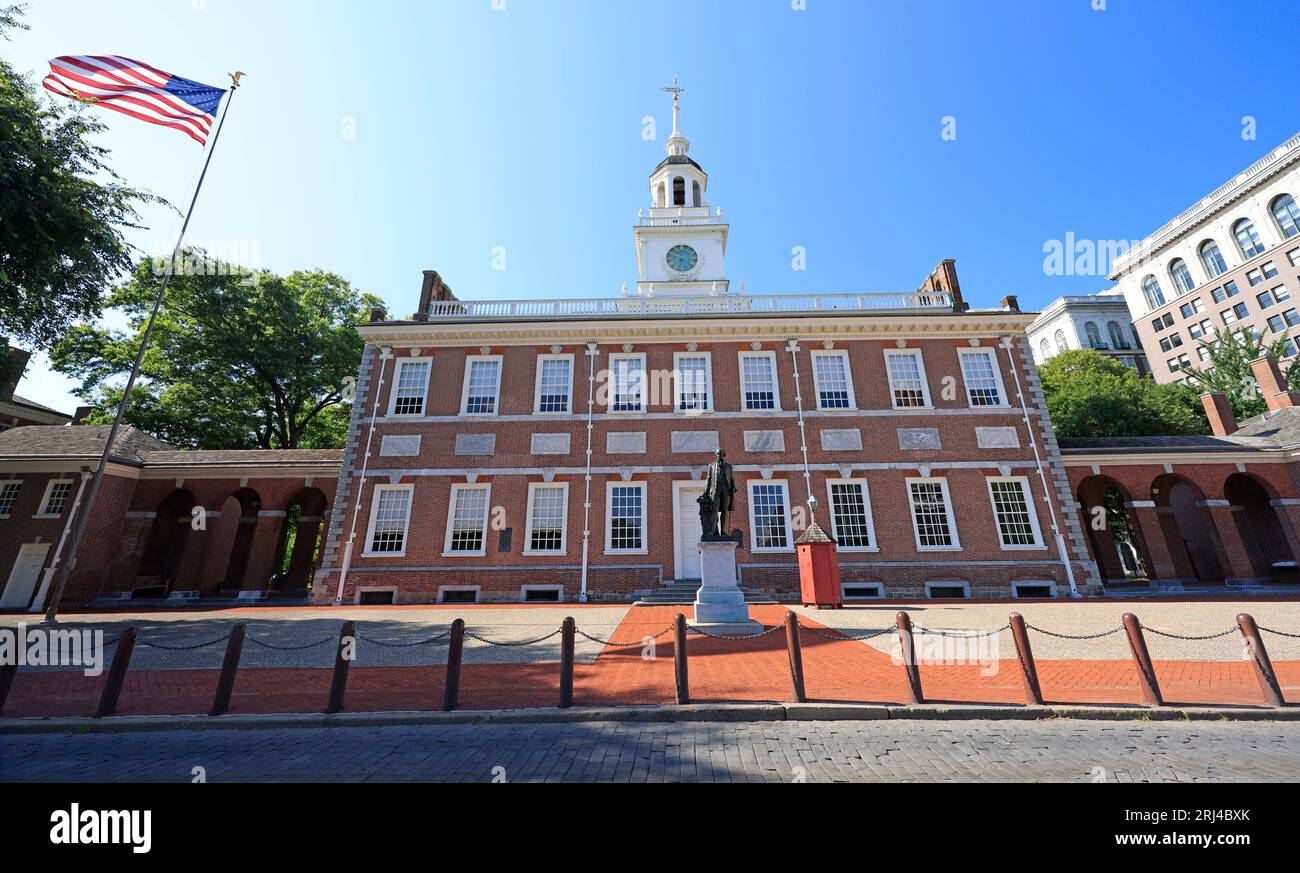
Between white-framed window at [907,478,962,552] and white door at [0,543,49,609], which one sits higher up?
white-framed window at [907,478,962,552]

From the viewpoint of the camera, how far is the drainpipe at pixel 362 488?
658 inches

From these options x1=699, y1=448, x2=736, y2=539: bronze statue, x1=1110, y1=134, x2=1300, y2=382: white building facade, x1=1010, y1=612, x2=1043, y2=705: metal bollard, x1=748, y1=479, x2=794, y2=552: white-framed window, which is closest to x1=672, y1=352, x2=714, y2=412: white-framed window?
x1=748, y1=479, x2=794, y2=552: white-framed window

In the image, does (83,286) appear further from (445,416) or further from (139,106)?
(445,416)

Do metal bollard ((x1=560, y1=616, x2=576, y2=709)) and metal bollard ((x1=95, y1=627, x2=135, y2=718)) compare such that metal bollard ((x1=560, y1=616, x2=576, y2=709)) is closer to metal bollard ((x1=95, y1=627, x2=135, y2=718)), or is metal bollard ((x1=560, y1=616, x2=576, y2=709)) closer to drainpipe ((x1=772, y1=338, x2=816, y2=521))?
metal bollard ((x1=95, y1=627, x2=135, y2=718))

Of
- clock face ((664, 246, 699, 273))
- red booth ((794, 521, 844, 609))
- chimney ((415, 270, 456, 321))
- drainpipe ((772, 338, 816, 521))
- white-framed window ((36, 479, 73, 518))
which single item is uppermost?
clock face ((664, 246, 699, 273))

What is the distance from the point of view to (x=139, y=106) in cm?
1138

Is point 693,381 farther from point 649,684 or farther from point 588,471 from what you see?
point 649,684

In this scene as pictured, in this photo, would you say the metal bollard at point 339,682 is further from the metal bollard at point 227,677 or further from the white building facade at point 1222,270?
the white building facade at point 1222,270

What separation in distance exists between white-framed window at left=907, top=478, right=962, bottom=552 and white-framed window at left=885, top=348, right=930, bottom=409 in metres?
2.95

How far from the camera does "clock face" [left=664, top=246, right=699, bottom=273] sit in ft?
92.2

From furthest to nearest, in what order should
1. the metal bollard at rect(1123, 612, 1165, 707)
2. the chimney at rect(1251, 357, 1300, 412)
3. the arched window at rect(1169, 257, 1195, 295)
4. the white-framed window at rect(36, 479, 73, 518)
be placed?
the arched window at rect(1169, 257, 1195, 295)
the chimney at rect(1251, 357, 1300, 412)
the white-framed window at rect(36, 479, 73, 518)
the metal bollard at rect(1123, 612, 1165, 707)
